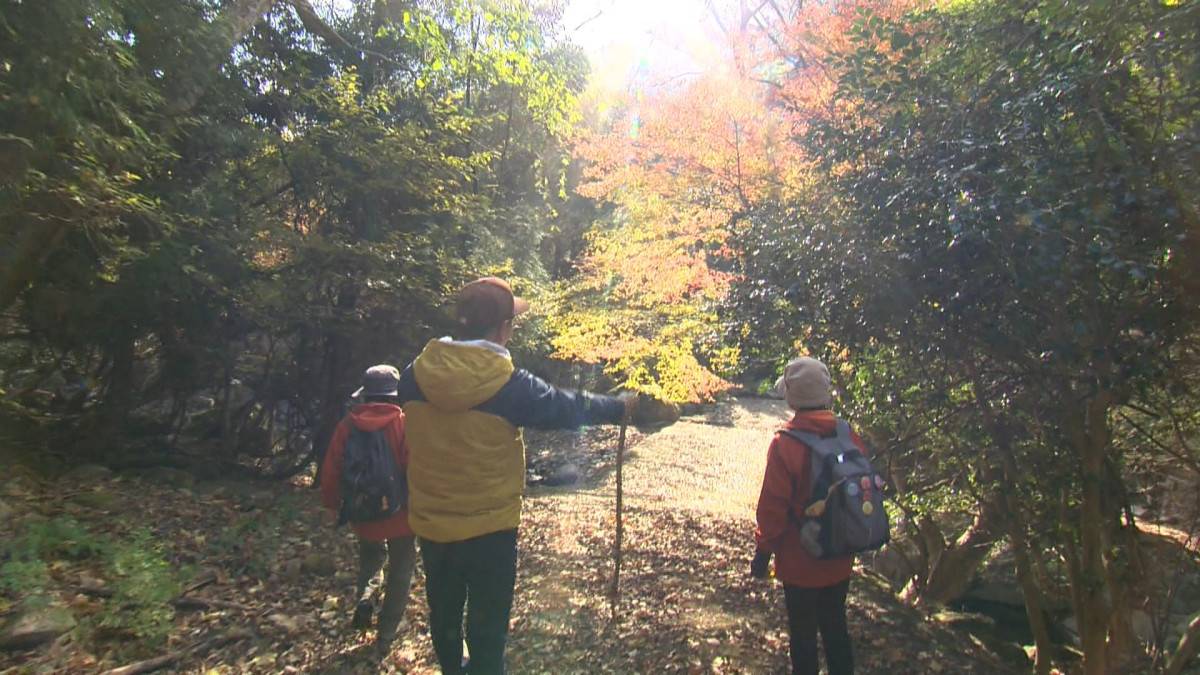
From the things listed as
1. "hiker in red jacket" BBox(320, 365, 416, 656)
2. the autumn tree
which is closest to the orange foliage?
the autumn tree

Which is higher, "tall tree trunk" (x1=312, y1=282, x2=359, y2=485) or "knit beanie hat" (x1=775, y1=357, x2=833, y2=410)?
"knit beanie hat" (x1=775, y1=357, x2=833, y2=410)

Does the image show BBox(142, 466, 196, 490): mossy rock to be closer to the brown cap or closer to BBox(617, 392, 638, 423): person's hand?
the brown cap

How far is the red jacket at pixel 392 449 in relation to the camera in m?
3.34

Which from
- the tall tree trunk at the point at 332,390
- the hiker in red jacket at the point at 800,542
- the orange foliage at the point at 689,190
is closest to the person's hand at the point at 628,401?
the hiker in red jacket at the point at 800,542

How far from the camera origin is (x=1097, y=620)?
3.46 meters

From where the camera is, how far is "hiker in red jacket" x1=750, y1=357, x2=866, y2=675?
98.5 inches

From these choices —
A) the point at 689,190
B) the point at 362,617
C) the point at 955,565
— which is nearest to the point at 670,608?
the point at 362,617

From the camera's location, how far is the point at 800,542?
2.47 metres

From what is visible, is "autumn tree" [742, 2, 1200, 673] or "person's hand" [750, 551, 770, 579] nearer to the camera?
"autumn tree" [742, 2, 1200, 673]

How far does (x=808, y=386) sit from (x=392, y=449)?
2.16 metres

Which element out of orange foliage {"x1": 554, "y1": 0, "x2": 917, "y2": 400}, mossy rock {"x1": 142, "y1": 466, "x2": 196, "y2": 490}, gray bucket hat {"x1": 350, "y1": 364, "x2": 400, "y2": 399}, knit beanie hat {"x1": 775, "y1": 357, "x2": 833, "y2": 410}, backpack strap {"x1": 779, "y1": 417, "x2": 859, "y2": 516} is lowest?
mossy rock {"x1": 142, "y1": 466, "x2": 196, "y2": 490}

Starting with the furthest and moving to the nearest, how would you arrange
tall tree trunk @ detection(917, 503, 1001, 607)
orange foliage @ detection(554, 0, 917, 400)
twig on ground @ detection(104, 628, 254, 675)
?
orange foliage @ detection(554, 0, 917, 400), tall tree trunk @ detection(917, 503, 1001, 607), twig on ground @ detection(104, 628, 254, 675)

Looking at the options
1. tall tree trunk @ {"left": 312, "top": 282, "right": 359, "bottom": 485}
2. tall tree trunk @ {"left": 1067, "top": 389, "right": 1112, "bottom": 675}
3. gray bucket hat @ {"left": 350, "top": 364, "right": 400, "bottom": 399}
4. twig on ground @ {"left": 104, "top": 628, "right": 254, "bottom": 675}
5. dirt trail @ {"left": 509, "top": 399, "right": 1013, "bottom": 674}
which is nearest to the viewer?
tall tree trunk @ {"left": 1067, "top": 389, "right": 1112, "bottom": 675}

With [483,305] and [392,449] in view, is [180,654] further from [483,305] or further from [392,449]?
[483,305]
